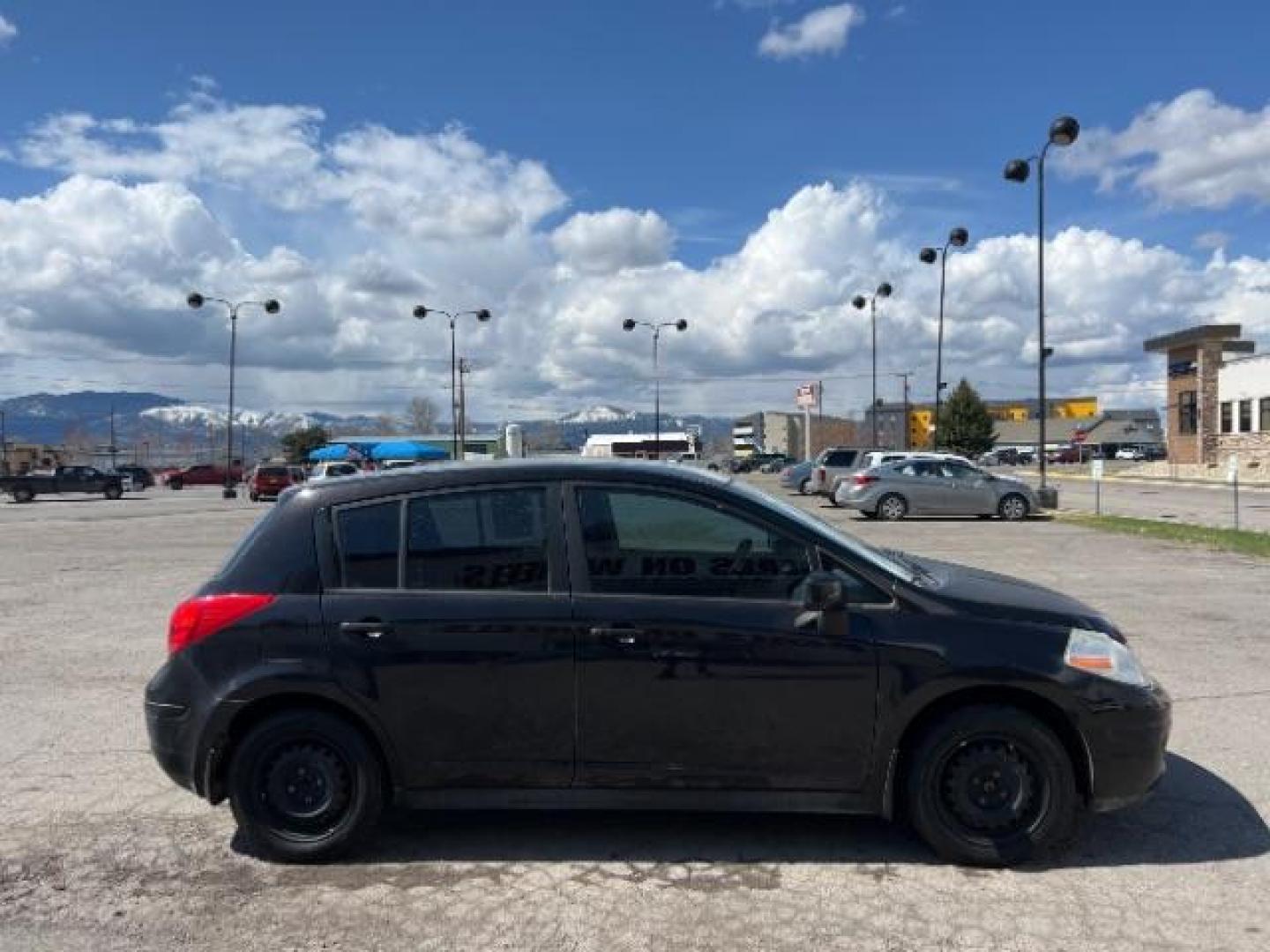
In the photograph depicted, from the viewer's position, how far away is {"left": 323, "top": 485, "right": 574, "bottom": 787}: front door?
4156 mm

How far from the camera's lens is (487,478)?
4426 mm

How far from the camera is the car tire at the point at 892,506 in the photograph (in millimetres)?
24297

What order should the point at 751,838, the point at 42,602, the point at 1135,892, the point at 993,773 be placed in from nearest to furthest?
the point at 1135,892
the point at 993,773
the point at 751,838
the point at 42,602

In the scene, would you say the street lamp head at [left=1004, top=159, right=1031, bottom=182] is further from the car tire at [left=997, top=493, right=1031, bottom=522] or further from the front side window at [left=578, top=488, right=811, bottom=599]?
the front side window at [left=578, top=488, right=811, bottom=599]

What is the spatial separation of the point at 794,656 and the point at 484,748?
4.32 feet

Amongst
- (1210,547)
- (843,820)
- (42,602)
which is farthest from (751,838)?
(1210,547)

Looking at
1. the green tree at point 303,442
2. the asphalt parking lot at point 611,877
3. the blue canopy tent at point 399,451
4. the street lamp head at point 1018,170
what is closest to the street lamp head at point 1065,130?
the street lamp head at point 1018,170

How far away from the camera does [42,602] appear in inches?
451

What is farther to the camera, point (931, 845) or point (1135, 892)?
point (931, 845)

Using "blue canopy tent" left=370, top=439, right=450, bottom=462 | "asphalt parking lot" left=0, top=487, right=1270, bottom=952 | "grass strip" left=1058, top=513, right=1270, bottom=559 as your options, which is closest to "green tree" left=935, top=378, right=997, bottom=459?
"blue canopy tent" left=370, top=439, right=450, bottom=462

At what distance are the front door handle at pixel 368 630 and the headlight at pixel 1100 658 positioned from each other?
2.73 metres

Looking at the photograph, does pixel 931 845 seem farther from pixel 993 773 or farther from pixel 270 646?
pixel 270 646

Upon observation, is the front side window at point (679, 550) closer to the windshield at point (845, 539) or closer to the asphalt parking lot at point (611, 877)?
the windshield at point (845, 539)

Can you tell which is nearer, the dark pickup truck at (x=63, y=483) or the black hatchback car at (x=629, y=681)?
the black hatchback car at (x=629, y=681)
